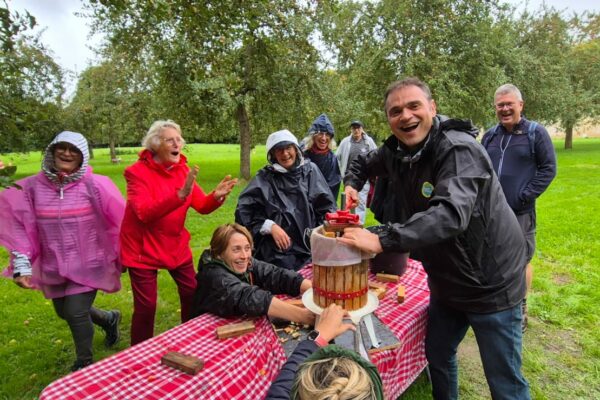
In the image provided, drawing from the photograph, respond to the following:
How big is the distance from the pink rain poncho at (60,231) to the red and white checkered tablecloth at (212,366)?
4.41 feet

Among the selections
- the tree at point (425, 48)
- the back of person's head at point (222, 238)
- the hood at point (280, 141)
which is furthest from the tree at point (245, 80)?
the back of person's head at point (222, 238)

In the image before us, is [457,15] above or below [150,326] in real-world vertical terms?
above

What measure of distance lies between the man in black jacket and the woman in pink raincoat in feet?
8.58

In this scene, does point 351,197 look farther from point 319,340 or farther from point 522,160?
point 522,160

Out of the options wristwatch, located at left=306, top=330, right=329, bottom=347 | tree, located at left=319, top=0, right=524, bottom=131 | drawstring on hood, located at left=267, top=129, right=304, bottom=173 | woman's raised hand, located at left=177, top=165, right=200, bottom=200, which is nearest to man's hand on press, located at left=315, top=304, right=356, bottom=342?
wristwatch, located at left=306, top=330, right=329, bottom=347

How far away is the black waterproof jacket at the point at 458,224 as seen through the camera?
6.16 feet

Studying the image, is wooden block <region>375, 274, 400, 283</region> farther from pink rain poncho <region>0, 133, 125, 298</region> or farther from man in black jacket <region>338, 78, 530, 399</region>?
pink rain poncho <region>0, 133, 125, 298</region>

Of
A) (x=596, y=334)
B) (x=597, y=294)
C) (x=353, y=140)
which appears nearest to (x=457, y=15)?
(x=353, y=140)

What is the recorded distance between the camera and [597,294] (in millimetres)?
5312

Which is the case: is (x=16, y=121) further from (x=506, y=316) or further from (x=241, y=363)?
(x=506, y=316)

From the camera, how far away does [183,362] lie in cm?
216

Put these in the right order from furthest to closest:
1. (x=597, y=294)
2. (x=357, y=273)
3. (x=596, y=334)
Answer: (x=597, y=294), (x=596, y=334), (x=357, y=273)

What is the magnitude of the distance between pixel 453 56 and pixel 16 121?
16273 millimetres

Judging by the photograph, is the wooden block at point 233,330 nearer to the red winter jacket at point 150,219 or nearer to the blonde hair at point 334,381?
the blonde hair at point 334,381
